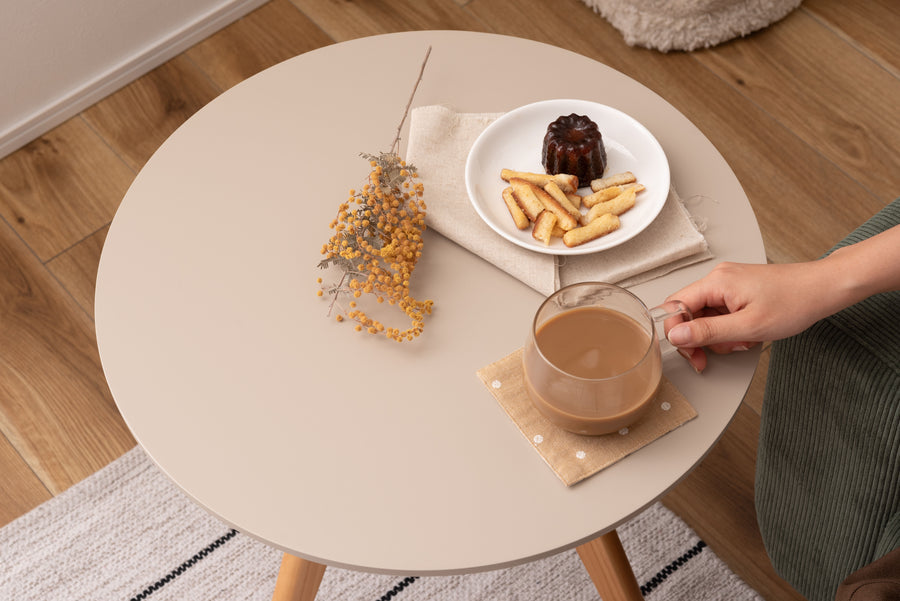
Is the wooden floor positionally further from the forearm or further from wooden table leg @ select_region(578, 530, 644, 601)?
the forearm

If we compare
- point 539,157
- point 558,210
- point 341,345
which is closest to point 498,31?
point 539,157

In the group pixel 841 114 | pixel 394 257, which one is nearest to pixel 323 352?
pixel 394 257

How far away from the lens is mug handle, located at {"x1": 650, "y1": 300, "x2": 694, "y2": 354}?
791mm

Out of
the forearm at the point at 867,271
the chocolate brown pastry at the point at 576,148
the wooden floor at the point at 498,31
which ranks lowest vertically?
the wooden floor at the point at 498,31

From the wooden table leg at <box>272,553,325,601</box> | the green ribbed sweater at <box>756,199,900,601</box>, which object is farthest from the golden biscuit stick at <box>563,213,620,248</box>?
the wooden table leg at <box>272,553,325,601</box>

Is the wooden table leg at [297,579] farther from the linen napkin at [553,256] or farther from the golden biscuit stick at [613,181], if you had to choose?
the golden biscuit stick at [613,181]

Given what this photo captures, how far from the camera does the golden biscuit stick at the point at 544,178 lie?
91cm

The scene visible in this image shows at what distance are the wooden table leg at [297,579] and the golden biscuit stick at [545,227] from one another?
461mm

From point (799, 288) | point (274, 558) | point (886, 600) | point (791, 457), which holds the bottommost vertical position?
point (274, 558)

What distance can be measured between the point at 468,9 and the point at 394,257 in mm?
1231

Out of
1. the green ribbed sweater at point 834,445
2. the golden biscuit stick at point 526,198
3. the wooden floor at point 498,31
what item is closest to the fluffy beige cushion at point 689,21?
the wooden floor at point 498,31

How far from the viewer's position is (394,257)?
34.5 inches

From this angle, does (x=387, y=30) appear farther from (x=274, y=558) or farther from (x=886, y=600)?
(x=886, y=600)

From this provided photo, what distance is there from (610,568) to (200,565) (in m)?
0.64
